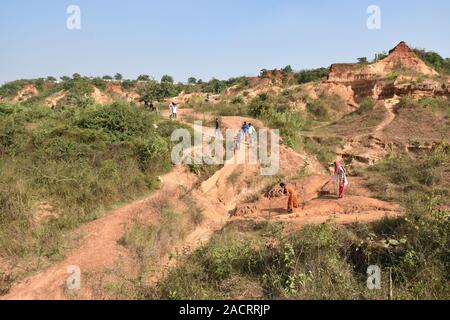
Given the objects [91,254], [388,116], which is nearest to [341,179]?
[91,254]

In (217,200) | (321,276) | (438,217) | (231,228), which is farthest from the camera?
(217,200)

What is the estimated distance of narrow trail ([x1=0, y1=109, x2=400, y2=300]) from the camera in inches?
229

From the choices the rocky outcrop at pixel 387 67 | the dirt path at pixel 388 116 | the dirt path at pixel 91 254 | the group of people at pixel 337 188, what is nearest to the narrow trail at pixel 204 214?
the dirt path at pixel 91 254

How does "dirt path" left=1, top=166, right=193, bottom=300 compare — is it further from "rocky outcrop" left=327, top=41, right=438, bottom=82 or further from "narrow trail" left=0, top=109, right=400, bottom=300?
"rocky outcrop" left=327, top=41, right=438, bottom=82

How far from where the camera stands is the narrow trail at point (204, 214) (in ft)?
19.1

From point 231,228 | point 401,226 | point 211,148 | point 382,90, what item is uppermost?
point 382,90

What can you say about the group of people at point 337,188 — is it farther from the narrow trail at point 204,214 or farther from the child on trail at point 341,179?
the narrow trail at point 204,214

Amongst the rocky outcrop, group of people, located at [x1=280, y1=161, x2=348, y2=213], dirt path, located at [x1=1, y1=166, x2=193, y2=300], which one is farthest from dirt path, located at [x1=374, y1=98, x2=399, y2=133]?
dirt path, located at [x1=1, y1=166, x2=193, y2=300]

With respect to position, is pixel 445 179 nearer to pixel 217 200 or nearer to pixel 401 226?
pixel 401 226

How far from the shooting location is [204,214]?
9625 millimetres

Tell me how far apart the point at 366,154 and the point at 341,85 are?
589 inches
